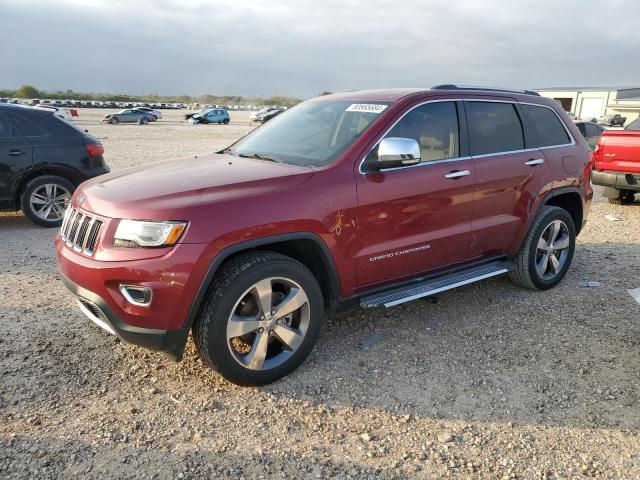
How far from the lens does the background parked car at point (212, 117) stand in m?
42.5

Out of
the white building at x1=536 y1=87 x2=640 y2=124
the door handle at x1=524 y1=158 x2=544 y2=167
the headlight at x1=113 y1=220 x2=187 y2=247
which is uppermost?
the white building at x1=536 y1=87 x2=640 y2=124

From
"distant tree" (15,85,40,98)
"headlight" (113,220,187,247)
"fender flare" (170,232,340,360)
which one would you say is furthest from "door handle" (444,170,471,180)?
"distant tree" (15,85,40,98)

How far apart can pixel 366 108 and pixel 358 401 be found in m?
2.14

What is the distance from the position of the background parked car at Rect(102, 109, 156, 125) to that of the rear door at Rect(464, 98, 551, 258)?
39.9 metres

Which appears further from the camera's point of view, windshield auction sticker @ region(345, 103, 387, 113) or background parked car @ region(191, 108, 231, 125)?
background parked car @ region(191, 108, 231, 125)

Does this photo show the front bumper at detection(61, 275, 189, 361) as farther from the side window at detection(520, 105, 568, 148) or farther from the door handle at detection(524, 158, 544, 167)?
the side window at detection(520, 105, 568, 148)

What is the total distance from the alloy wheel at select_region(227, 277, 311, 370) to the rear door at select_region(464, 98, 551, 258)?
5.69ft

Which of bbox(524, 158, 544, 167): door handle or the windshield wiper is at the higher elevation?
the windshield wiper

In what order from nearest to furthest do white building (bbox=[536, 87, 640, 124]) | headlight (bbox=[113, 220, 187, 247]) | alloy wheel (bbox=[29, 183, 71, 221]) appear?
1. headlight (bbox=[113, 220, 187, 247])
2. alloy wheel (bbox=[29, 183, 71, 221])
3. white building (bbox=[536, 87, 640, 124])

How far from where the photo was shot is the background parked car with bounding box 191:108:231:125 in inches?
1673

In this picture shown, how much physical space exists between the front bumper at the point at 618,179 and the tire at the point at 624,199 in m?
0.67

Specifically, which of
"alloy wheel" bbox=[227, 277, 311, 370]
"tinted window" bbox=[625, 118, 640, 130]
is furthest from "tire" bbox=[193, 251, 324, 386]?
"tinted window" bbox=[625, 118, 640, 130]

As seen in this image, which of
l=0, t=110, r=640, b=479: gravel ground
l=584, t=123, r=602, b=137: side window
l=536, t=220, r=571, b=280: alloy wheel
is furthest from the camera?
l=584, t=123, r=602, b=137: side window

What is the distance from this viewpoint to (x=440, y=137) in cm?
408
